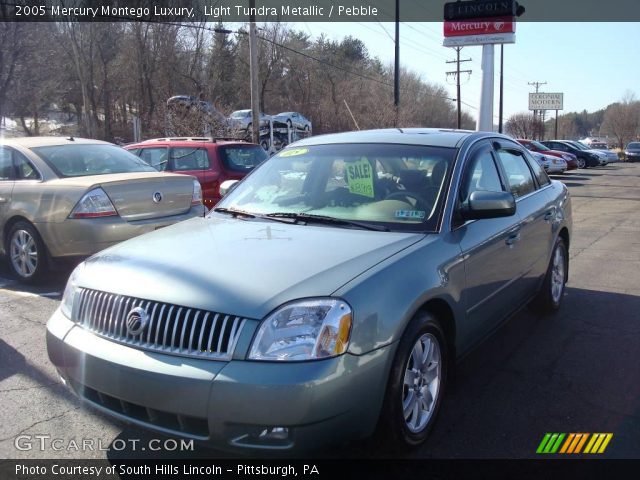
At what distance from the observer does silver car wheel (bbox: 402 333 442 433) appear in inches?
114

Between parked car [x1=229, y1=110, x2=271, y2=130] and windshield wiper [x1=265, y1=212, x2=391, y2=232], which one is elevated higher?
parked car [x1=229, y1=110, x2=271, y2=130]

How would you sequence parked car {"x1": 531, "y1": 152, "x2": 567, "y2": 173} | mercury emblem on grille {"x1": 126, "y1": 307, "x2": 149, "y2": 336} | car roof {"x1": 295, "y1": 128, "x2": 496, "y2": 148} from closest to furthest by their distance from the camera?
mercury emblem on grille {"x1": 126, "y1": 307, "x2": 149, "y2": 336} → car roof {"x1": 295, "y1": 128, "x2": 496, "y2": 148} → parked car {"x1": 531, "y1": 152, "x2": 567, "y2": 173}

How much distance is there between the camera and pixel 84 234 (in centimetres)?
578

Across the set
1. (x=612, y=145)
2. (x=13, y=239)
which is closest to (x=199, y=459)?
(x=13, y=239)

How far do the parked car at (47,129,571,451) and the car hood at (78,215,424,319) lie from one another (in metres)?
0.01

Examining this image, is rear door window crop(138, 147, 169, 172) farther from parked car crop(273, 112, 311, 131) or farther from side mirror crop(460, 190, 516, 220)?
parked car crop(273, 112, 311, 131)

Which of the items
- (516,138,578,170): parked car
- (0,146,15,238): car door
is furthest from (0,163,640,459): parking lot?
(516,138,578,170): parked car

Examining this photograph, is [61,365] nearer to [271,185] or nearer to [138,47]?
[271,185]

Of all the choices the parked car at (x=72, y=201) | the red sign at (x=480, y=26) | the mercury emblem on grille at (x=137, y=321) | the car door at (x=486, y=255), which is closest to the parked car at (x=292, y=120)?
the red sign at (x=480, y=26)

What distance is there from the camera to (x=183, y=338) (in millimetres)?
2496

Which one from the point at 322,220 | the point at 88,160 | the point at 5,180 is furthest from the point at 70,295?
the point at 5,180

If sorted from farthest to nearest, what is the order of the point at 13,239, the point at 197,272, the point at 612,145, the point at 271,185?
1. the point at 612,145
2. the point at 13,239
3. the point at 271,185
4. the point at 197,272

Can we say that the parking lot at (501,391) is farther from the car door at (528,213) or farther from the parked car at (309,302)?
the car door at (528,213)

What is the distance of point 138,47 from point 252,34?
22.4m
